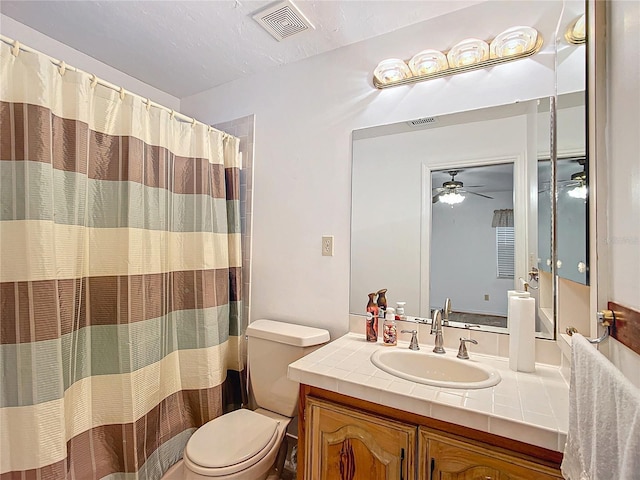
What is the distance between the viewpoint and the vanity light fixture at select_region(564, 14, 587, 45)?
0.95 meters

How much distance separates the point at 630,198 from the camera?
702 mm

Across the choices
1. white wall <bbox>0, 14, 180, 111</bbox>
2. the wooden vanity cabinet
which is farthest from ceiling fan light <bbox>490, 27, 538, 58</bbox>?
white wall <bbox>0, 14, 180, 111</bbox>

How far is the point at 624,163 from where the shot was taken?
29.1 inches

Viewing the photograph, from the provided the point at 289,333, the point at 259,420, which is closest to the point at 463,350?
the point at 289,333

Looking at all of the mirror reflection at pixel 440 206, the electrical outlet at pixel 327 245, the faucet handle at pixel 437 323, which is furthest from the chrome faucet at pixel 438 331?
the electrical outlet at pixel 327 245

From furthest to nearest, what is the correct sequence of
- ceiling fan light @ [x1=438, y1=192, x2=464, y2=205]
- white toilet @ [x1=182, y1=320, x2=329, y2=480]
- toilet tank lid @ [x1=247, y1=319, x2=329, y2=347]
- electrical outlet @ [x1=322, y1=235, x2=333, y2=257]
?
electrical outlet @ [x1=322, y1=235, x2=333, y2=257]
toilet tank lid @ [x1=247, y1=319, x2=329, y2=347]
ceiling fan light @ [x1=438, y1=192, x2=464, y2=205]
white toilet @ [x1=182, y1=320, x2=329, y2=480]

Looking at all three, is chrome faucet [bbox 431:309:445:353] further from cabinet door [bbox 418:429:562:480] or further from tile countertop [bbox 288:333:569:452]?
cabinet door [bbox 418:429:562:480]

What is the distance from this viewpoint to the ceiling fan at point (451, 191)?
4.66 feet

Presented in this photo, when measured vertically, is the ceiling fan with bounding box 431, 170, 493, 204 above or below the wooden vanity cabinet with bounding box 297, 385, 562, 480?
above

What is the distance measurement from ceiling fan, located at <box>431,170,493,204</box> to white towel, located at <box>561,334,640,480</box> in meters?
0.79

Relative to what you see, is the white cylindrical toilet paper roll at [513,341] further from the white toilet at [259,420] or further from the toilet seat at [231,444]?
the toilet seat at [231,444]

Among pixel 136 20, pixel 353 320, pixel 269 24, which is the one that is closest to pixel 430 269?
pixel 353 320

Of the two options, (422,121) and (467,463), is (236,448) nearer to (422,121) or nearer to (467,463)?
(467,463)

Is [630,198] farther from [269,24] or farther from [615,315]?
[269,24]
